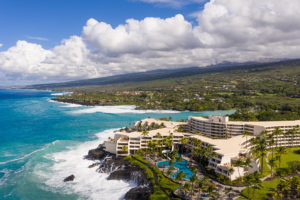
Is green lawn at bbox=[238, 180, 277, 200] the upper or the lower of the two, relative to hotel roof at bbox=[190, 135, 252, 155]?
lower

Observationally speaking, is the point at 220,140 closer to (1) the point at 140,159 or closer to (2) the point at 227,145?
(2) the point at 227,145

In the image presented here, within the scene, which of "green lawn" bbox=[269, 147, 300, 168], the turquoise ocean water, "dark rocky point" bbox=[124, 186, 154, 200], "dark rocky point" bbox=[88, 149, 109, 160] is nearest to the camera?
"dark rocky point" bbox=[124, 186, 154, 200]

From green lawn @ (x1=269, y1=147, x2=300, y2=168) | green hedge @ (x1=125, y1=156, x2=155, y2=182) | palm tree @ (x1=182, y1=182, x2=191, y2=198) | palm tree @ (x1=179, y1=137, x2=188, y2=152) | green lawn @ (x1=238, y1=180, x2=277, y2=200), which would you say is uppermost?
palm tree @ (x1=179, y1=137, x2=188, y2=152)

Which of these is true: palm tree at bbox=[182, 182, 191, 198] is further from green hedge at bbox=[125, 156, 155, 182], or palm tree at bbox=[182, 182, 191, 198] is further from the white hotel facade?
the white hotel facade

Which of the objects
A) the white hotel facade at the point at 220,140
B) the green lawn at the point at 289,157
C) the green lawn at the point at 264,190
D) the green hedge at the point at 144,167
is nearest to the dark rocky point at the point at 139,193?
the green hedge at the point at 144,167

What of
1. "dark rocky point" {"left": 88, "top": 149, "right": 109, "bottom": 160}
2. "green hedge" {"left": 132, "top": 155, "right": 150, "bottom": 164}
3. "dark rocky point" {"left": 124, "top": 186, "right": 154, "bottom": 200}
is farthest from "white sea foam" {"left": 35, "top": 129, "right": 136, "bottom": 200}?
"green hedge" {"left": 132, "top": 155, "right": 150, "bottom": 164}

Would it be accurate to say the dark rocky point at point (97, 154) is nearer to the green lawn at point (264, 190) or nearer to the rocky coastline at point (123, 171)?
the rocky coastline at point (123, 171)
